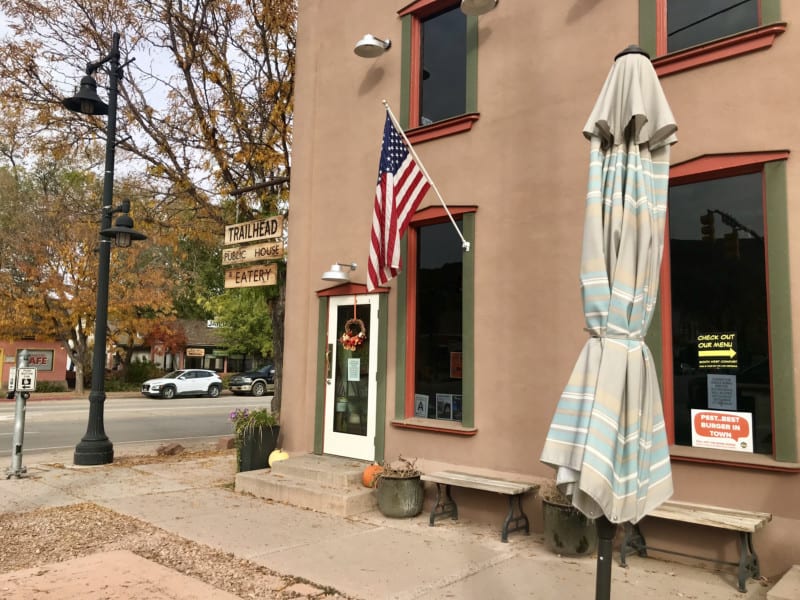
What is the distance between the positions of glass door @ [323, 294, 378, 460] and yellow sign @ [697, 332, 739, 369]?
155 inches

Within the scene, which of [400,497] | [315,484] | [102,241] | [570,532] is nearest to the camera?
[570,532]

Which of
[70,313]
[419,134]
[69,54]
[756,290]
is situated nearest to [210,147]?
[69,54]

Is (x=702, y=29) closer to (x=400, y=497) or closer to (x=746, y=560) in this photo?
(x=746, y=560)

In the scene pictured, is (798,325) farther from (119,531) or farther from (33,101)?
(33,101)

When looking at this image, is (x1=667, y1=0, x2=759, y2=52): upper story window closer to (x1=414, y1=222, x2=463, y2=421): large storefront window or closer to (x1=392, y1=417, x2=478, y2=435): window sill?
(x1=414, y1=222, x2=463, y2=421): large storefront window

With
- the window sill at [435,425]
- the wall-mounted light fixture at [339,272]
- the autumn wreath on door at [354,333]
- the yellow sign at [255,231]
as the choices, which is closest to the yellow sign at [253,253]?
the yellow sign at [255,231]

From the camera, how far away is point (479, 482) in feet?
21.5

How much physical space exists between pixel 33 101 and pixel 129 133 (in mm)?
1921

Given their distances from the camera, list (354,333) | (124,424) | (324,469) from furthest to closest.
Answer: (124,424) → (354,333) → (324,469)

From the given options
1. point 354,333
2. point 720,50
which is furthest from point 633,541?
point 720,50

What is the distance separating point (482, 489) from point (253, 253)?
205 inches

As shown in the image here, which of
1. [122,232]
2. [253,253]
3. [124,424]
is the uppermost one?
[122,232]

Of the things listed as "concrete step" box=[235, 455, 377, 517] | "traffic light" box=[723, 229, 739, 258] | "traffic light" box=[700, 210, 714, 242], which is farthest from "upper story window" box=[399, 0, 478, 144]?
"concrete step" box=[235, 455, 377, 517]

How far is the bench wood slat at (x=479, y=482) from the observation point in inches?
247
